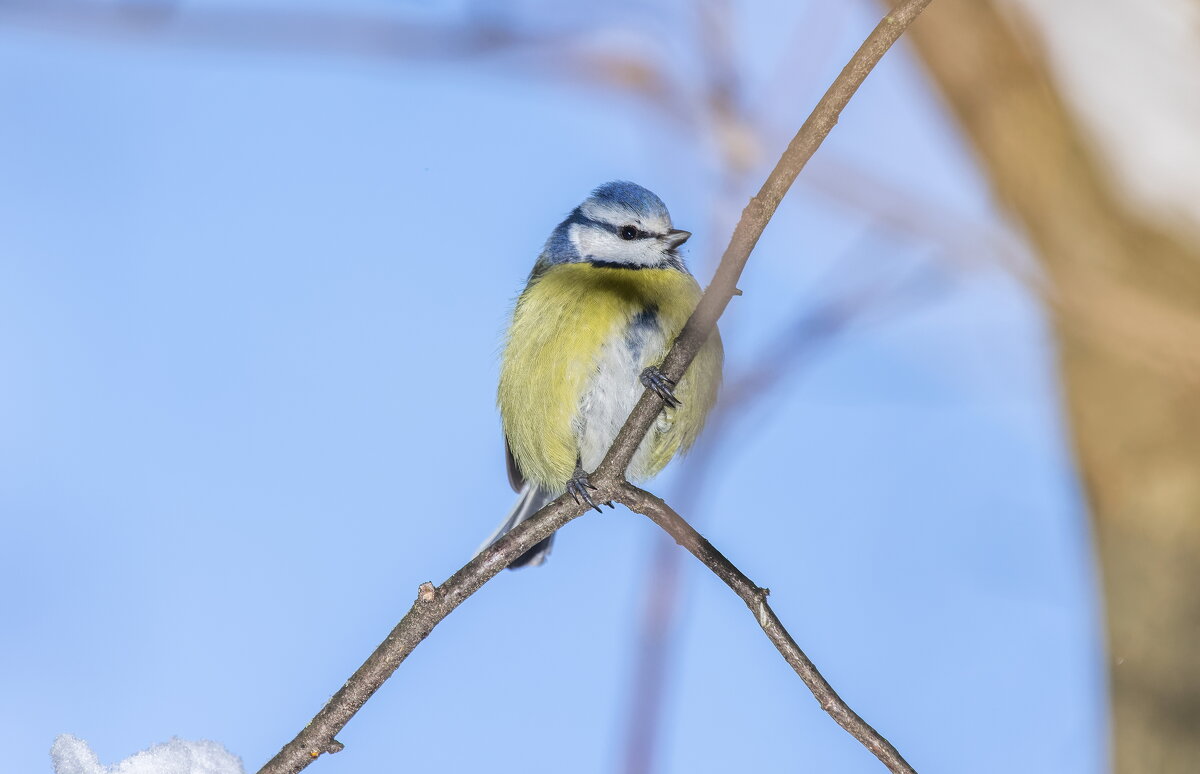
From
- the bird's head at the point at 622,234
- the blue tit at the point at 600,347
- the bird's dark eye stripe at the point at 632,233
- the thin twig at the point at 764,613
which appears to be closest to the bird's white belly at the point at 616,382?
the blue tit at the point at 600,347

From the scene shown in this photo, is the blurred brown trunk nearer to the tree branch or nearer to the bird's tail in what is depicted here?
the bird's tail

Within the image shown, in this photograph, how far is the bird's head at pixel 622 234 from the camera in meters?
2.94

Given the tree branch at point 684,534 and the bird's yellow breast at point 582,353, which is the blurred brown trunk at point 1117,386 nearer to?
the bird's yellow breast at point 582,353

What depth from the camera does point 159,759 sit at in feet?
4.51

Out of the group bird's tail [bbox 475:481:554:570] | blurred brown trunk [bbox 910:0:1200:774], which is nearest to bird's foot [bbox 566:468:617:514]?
bird's tail [bbox 475:481:554:570]

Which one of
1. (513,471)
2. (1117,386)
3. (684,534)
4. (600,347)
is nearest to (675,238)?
(600,347)

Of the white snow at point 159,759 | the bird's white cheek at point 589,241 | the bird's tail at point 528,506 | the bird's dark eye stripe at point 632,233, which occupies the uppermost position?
the bird's dark eye stripe at point 632,233

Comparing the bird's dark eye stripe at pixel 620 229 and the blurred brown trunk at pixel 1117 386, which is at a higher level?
the blurred brown trunk at pixel 1117 386

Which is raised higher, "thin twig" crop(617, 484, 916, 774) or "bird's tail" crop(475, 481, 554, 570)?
"bird's tail" crop(475, 481, 554, 570)

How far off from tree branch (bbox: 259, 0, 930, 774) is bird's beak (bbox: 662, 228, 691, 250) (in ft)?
4.29

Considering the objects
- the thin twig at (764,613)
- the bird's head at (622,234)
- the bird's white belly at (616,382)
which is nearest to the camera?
the thin twig at (764,613)

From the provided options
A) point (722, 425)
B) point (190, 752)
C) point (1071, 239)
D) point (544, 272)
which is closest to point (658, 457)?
point (544, 272)

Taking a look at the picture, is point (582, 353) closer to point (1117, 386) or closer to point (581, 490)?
point (581, 490)

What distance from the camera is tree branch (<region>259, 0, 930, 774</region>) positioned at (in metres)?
1.38
